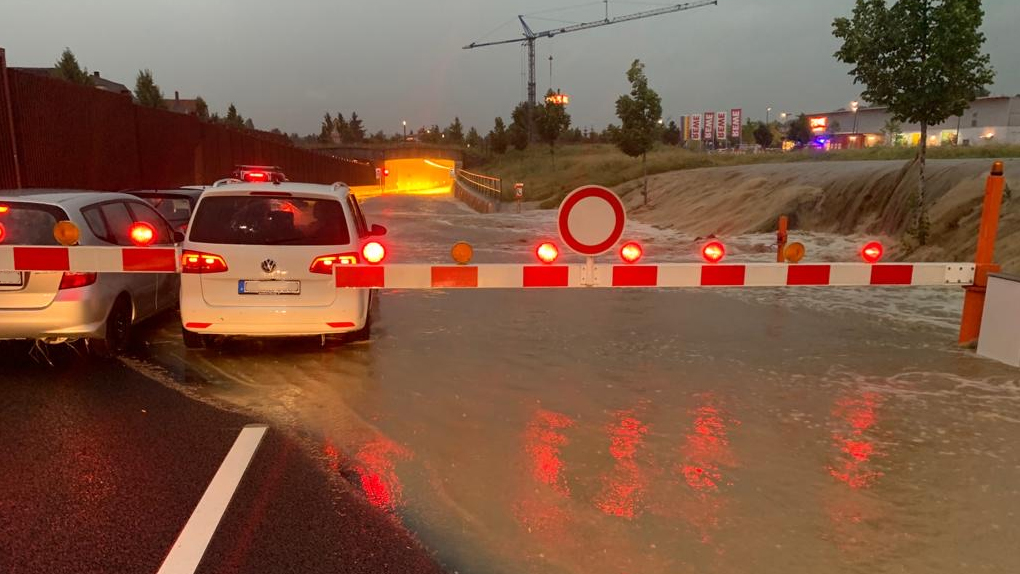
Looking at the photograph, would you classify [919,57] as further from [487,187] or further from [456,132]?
[456,132]

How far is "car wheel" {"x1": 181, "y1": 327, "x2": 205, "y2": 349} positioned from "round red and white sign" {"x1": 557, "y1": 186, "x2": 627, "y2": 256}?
12.3ft

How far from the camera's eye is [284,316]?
6.70 m

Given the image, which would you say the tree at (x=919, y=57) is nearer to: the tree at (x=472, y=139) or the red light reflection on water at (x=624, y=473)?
the red light reflection on water at (x=624, y=473)

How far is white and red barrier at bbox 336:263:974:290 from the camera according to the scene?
627 cm

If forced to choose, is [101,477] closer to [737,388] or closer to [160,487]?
[160,487]

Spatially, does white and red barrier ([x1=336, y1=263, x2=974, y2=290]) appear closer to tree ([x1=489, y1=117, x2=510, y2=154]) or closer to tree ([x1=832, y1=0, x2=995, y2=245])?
tree ([x1=832, y1=0, x2=995, y2=245])

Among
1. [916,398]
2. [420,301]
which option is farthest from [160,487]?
[420,301]

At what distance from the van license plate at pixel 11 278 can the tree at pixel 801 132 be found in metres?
101

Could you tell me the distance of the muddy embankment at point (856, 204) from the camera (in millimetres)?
14103

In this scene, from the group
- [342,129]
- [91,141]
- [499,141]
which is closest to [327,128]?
[342,129]

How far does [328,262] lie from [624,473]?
3509 millimetres

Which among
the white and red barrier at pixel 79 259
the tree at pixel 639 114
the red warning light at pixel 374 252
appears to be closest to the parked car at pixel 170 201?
the white and red barrier at pixel 79 259

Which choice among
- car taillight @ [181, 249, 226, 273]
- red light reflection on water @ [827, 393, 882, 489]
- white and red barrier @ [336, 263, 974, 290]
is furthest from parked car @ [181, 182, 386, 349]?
red light reflection on water @ [827, 393, 882, 489]

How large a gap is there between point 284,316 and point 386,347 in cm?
131
